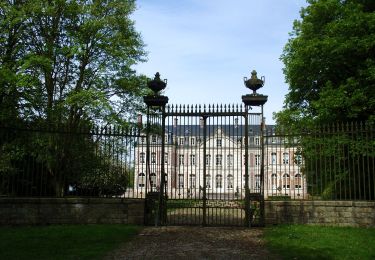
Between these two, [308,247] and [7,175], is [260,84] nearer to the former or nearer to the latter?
[308,247]

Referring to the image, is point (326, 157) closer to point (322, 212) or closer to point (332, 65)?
point (322, 212)

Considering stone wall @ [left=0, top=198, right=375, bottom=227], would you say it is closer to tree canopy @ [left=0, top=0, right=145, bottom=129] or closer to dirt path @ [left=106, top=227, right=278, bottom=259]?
dirt path @ [left=106, top=227, right=278, bottom=259]

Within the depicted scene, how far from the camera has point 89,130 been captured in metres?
11.2

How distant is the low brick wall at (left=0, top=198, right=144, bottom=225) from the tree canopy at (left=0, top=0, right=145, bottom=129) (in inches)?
281

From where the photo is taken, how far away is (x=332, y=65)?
63.3 feet

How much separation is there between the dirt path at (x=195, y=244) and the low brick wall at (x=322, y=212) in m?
1.02

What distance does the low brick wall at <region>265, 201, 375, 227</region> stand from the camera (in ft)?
33.7

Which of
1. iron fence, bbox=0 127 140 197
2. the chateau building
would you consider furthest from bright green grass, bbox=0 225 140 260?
the chateau building

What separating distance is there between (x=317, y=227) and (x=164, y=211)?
14.2 ft

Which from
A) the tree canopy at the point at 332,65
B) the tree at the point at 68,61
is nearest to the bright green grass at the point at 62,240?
the tree at the point at 68,61

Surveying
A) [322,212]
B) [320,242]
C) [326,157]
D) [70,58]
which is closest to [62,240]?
[320,242]

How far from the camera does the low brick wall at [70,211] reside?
10.6 meters

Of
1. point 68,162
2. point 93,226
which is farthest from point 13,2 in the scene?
point 93,226

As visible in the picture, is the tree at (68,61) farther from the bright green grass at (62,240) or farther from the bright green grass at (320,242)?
the bright green grass at (320,242)
